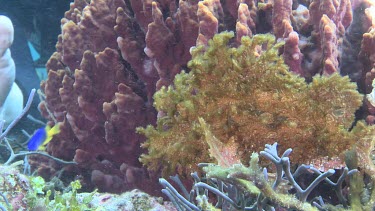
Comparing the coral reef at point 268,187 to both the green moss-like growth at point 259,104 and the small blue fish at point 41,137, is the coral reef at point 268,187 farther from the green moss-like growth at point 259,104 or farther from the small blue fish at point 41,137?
the small blue fish at point 41,137

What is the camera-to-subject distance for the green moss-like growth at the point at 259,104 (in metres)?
2.04

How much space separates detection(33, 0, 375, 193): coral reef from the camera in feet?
9.29

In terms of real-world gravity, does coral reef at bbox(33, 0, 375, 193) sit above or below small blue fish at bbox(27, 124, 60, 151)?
above

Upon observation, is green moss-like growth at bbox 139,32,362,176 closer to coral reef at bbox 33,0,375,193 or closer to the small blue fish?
coral reef at bbox 33,0,375,193

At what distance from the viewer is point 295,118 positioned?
2.09 metres

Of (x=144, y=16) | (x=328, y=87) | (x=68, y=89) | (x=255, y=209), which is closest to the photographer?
(x=255, y=209)

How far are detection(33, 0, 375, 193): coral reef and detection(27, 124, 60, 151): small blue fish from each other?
139 millimetres

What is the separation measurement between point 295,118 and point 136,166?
2160mm

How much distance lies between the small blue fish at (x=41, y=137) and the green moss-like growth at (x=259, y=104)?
8.15ft

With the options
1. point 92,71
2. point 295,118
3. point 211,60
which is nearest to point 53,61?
point 92,71

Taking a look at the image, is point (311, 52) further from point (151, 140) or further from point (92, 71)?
point (92, 71)

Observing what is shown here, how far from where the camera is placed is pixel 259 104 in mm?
2107

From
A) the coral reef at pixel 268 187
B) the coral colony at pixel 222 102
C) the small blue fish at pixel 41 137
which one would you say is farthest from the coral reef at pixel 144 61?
the coral reef at pixel 268 187

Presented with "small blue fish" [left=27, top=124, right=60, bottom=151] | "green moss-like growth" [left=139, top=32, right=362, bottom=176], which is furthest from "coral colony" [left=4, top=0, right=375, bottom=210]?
"small blue fish" [left=27, top=124, right=60, bottom=151]
